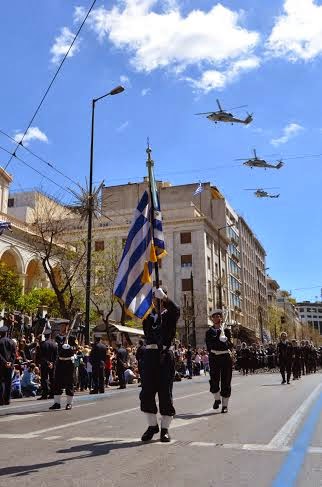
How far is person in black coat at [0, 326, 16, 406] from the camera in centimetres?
1249

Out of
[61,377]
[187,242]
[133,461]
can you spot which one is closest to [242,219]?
[187,242]

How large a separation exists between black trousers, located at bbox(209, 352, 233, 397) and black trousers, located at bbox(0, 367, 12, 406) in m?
5.33

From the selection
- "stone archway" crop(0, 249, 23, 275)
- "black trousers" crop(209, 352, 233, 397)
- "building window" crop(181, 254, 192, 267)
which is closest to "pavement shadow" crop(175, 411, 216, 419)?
"black trousers" crop(209, 352, 233, 397)

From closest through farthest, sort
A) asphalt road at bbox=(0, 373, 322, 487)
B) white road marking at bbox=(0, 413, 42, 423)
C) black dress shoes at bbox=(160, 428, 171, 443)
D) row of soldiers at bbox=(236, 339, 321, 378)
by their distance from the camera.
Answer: asphalt road at bbox=(0, 373, 322, 487), black dress shoes at bbox=(160, 428, 171, 443), white road marking at bbox=(0, 413, 42, 423), row of soldiers at bbox=(236, 339, 321, 378)

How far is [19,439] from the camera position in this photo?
7.22 meters

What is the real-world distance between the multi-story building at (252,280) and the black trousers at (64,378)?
68.9 metres

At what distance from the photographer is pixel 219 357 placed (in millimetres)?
10242

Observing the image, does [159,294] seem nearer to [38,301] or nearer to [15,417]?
[15,417]

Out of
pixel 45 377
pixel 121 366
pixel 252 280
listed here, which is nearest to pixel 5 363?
pixel 45 377

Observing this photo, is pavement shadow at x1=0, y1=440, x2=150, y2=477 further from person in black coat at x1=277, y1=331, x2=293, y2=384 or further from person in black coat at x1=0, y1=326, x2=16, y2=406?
person in black coat at x1=277, y1=331, x2=293, y2=384

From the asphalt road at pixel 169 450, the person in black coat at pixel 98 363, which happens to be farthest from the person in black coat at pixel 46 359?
the asphalt road at pixel 169 450

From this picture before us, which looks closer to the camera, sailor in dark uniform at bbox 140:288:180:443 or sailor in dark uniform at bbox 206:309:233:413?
sailor in dark uniform at bbox 140:288:180:443

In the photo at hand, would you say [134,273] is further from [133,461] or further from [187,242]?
[187,242]

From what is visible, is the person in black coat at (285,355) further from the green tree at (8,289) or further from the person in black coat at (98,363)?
the green tree at (8,289)
